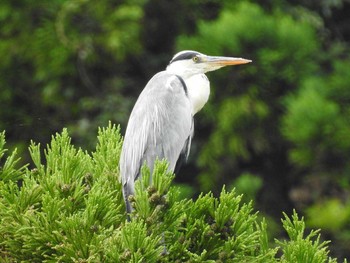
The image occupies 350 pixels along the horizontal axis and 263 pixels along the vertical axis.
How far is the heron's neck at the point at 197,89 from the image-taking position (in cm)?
387

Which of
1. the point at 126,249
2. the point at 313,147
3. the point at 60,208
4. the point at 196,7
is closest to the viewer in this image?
the point at 126,249

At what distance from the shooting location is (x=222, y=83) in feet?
18.5

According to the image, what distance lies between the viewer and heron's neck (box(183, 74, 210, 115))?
387 cm

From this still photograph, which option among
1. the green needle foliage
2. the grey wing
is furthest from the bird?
the green needle foliage

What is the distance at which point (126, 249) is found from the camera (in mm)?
2035

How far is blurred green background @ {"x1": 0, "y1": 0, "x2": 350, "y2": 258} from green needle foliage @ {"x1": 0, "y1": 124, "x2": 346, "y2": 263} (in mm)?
2878

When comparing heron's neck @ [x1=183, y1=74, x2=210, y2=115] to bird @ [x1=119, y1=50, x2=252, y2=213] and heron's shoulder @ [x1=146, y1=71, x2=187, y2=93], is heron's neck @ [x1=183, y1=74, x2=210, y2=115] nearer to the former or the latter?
bird @ [x1=119, y1=50, x2=252, y2=213]

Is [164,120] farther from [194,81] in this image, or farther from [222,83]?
[222,83]

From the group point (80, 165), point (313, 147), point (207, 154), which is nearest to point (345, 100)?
point (313, 147)

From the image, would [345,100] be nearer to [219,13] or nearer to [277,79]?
[277,79]

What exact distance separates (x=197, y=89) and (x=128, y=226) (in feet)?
6.25

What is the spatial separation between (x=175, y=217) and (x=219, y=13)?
3.85 metres

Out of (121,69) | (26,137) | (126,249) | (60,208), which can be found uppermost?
(121,69)

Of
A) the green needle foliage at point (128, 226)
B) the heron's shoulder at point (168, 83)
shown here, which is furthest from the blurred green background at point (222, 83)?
the green needle foliage at point (128, 226)
